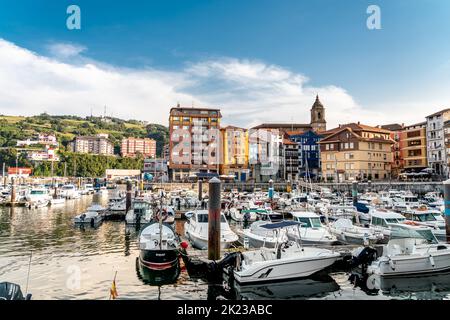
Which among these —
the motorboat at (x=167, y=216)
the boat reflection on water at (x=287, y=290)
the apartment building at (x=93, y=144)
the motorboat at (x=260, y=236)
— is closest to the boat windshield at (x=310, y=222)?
the motorboat at (x=260, y=236)

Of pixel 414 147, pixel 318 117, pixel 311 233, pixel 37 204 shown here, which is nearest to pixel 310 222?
pixel 311 233

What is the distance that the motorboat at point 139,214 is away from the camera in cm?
2973

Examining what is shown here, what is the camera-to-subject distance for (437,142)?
66.2 meters

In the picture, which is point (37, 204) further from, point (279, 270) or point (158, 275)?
point (279, 270)

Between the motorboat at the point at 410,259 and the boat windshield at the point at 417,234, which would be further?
the boat windshield at the point at 417,234

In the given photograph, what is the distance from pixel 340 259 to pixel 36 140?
138616 mm

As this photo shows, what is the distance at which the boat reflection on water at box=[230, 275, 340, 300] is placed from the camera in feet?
40.0

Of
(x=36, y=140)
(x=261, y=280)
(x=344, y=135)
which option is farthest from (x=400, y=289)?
(x=36, y=140)

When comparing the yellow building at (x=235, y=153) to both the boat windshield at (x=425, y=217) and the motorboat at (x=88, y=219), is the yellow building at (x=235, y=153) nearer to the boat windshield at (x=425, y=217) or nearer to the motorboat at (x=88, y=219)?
the motorboat at (x=88, y=219)

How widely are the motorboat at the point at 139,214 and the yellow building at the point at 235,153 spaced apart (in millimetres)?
50781
